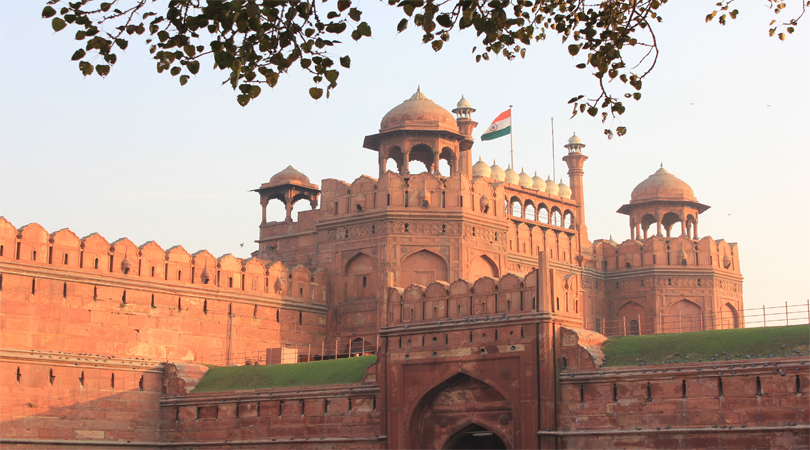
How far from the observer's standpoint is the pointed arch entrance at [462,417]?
81.7 feet

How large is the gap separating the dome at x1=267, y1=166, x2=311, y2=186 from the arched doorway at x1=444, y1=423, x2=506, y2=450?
16541 millimetres

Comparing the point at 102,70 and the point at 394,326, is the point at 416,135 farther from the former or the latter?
the point at 102,70

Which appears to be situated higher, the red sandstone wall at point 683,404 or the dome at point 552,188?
the dome at point 552,188

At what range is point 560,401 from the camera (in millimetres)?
24062

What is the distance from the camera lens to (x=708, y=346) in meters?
23.0

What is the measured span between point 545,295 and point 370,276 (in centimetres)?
1030

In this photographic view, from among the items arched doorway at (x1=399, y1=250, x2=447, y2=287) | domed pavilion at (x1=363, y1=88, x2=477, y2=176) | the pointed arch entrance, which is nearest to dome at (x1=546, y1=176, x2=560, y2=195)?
domed pavilion at (x1=363, y1=88, x2=477, y2=176)

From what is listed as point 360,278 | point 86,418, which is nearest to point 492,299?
point 360,278

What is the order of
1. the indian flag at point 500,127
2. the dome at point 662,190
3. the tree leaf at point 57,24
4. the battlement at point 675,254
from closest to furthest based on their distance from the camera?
the tree leaf at point 57,24 < the battlement at point 675,254 < the dome at point 662,190 < the indian flag at point 500,127

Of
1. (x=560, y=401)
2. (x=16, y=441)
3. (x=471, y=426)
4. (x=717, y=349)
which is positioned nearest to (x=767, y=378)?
(x=717, y=349)

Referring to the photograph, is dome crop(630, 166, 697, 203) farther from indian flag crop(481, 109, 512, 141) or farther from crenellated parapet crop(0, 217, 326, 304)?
crenellated parapet crop(0, 217, 326, 304)

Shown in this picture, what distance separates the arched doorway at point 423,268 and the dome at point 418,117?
439 centimetres

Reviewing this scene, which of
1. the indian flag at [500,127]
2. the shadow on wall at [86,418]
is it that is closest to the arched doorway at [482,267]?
the shadow on wall at [86,418]

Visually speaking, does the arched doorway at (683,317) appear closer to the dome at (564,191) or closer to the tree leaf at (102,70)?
the dome at (564,191)
